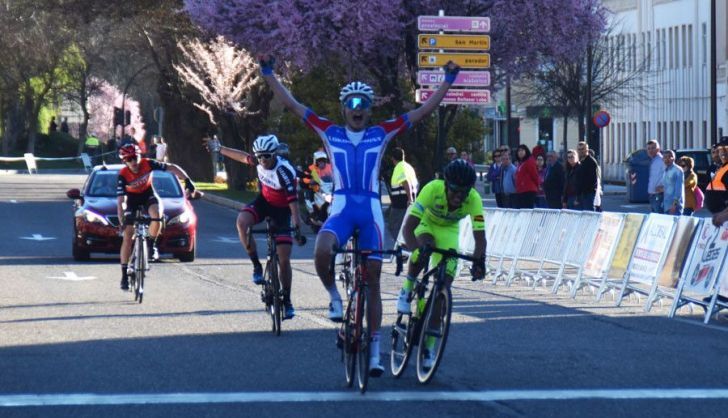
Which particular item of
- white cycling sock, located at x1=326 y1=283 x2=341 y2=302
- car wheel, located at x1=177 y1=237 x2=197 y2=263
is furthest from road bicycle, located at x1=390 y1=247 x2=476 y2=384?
car wheel, located at x1=177 y1=237 x2=197 y2=263

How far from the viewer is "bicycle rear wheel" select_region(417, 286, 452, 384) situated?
413 inches

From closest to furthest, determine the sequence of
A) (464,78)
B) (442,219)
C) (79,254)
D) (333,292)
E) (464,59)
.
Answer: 1. (442,219)
2. (333,292)
3. (79,254)
4. (464,78)
5. (464,59)

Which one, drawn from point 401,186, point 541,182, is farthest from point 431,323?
point 541,182

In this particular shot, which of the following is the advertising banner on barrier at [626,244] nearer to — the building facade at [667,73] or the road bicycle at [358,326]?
the road bicycle at [358,326]

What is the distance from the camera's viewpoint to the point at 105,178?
2591cm

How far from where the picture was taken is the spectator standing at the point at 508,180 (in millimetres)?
29666

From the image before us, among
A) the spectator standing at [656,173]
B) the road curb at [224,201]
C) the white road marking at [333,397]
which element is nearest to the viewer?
the white road marking at [333,397]

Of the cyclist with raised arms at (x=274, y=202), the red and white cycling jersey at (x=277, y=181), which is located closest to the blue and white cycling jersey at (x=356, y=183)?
the cyclist with raised arms at (x=274, y=202)

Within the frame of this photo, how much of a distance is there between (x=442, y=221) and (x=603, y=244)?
7963 mm

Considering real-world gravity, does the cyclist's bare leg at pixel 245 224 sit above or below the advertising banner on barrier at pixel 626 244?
above

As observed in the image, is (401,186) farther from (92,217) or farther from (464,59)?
(92,217)

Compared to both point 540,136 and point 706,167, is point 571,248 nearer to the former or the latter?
point 706,167

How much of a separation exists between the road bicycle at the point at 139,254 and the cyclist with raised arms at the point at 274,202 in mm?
2864

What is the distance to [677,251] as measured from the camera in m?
17.0
